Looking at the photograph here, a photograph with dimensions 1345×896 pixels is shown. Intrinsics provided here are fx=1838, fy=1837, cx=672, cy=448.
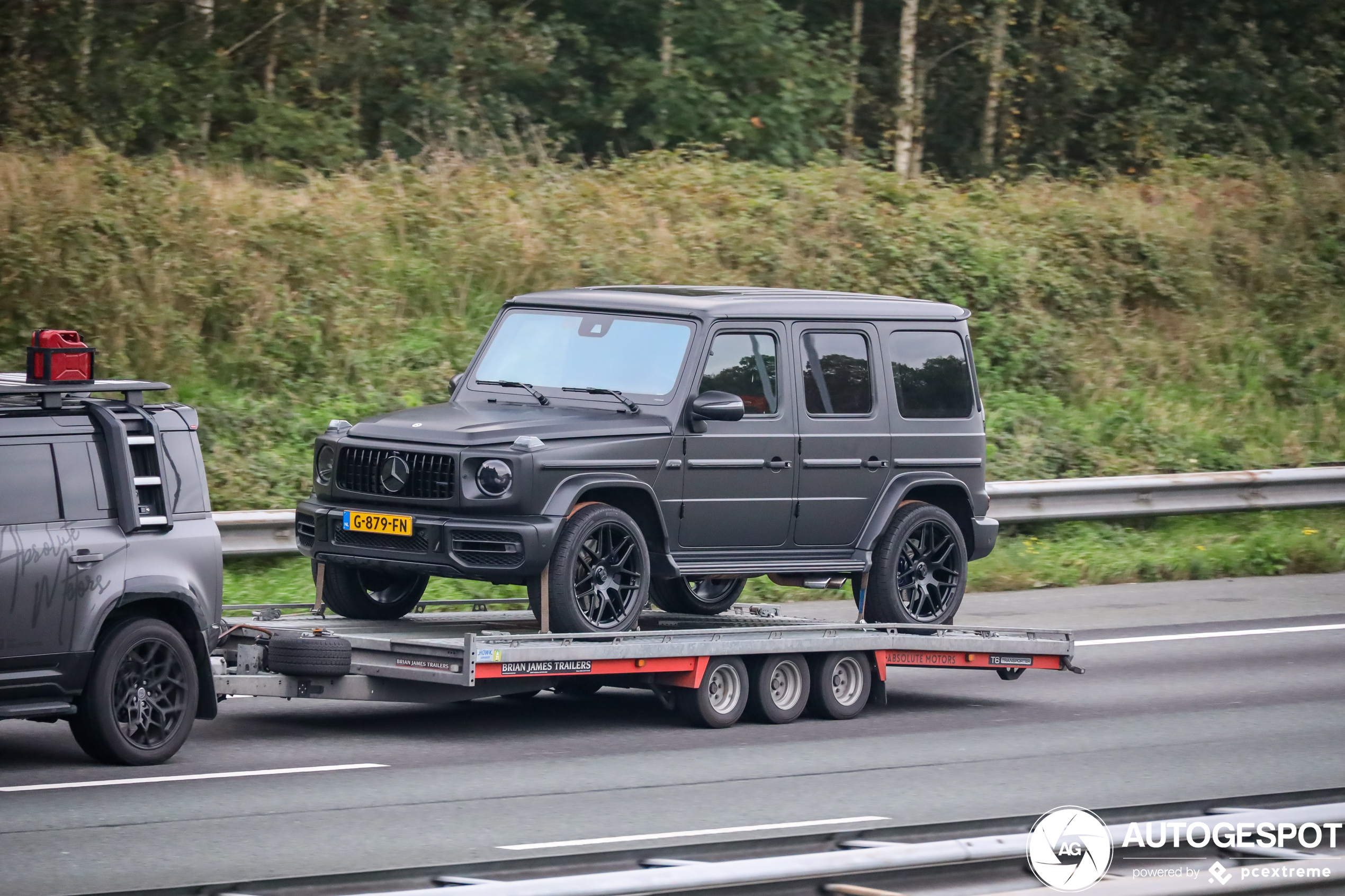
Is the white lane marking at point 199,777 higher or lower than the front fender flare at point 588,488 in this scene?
lower

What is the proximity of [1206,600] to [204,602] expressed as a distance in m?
9.46

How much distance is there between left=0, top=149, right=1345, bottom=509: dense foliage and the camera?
1736 cm

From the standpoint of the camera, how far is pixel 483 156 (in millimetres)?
23797

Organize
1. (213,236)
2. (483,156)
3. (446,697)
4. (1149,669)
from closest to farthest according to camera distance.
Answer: (446,697) → (1149,669) → (213,236) → (483,156)

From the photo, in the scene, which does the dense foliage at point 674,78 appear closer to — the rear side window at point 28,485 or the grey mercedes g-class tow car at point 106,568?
the grey mercedes g-class tow car at point 106,568

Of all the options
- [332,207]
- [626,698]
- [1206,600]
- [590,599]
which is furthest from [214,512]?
[1206,600]

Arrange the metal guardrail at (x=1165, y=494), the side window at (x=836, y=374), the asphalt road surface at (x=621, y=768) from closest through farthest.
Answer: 1. the asphalt road surface at (x=621, y=768)
2. the side window at (x=836, y=374)
3. the metal guardrail at (x=1165, y=494)

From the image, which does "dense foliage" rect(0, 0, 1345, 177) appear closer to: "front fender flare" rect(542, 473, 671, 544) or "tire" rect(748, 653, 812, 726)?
"front fender flare" rect(542, 473, 671, 544)

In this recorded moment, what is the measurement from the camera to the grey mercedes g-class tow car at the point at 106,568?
8.09m

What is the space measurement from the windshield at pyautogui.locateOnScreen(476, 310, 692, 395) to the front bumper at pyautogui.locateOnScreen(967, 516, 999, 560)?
2.48 meters

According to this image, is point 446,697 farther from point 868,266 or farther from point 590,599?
point 868,266

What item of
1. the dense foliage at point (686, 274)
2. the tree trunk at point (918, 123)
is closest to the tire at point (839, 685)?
the dense foliage at point (686, 274)

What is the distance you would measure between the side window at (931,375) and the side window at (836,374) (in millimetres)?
257

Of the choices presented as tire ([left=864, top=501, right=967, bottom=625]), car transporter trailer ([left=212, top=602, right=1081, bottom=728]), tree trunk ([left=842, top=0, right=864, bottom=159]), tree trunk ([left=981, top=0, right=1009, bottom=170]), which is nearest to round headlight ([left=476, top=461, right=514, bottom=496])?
car transporter trailer ([left=212, top=602, right=1081, bottom=728])
